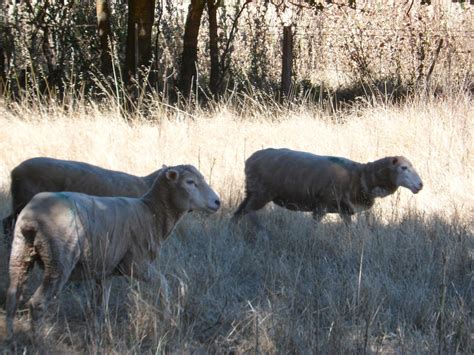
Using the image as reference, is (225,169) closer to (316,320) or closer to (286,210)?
(286,210)

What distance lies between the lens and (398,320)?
5.68 metres

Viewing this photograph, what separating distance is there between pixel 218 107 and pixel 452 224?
16.4ft

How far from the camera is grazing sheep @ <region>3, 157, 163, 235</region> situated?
6641 mm

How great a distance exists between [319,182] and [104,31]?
6.93 m

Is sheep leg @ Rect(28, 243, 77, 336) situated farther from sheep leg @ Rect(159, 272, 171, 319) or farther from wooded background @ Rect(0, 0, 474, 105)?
wooded background @ Rect(0, 0, 474, 105)

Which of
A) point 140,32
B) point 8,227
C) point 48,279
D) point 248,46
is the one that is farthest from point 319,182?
point 248,46

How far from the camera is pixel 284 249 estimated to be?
7.21 metres

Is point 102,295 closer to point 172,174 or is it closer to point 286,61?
point 172,174

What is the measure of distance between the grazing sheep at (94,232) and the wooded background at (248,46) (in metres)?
7.49

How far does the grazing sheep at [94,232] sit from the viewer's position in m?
4.93

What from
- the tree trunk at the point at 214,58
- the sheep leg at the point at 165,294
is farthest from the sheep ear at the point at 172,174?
the tree trunk at the point at 214,58

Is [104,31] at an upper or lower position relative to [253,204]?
upper

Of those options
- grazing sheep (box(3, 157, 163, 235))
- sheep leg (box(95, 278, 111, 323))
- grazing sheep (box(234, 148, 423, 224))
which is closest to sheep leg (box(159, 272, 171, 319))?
sheep leg (box(95, 278, 111, 323))

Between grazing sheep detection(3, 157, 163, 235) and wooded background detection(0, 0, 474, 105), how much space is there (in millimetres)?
6571
